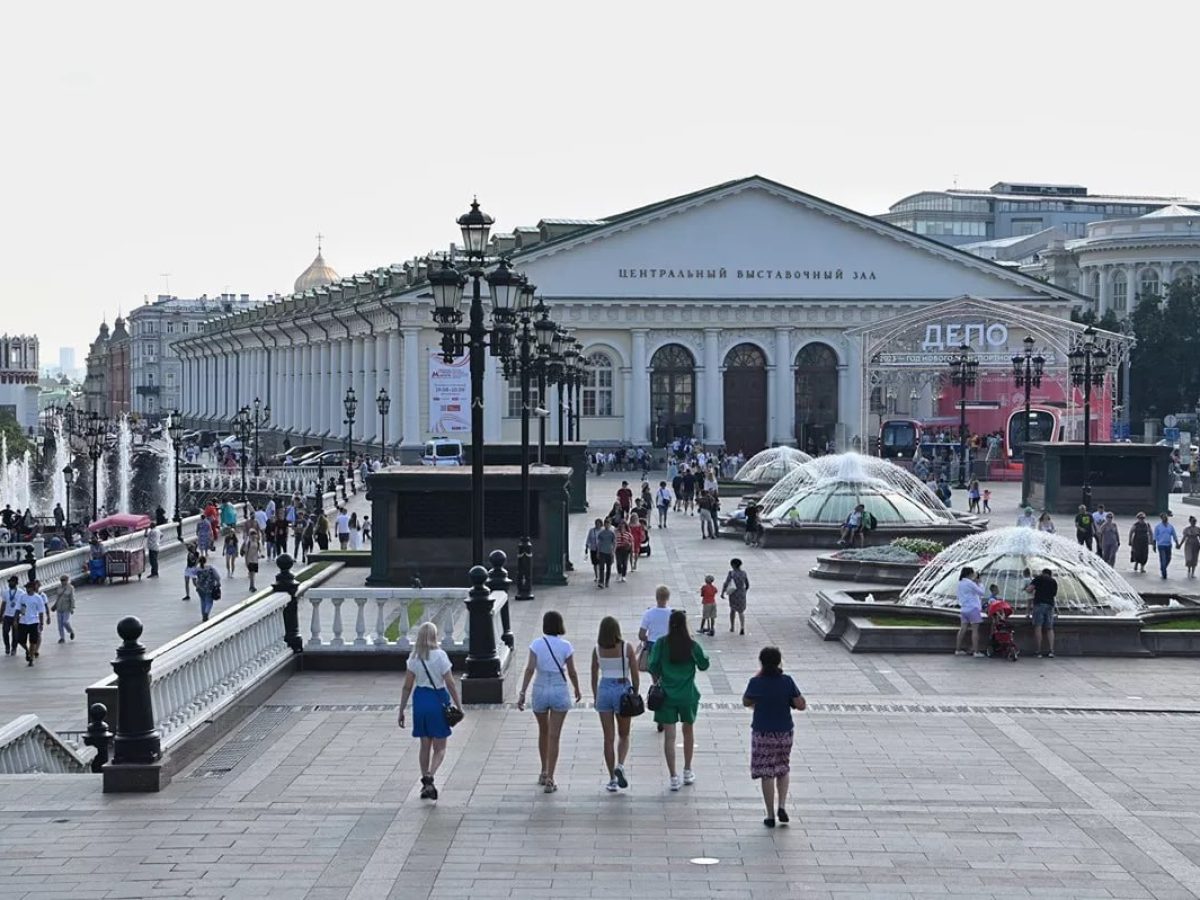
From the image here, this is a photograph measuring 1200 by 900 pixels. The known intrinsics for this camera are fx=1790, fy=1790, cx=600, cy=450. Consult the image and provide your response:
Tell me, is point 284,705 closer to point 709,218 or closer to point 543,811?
point 543,811

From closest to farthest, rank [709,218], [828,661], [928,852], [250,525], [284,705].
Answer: [928,852] → [284,705] → [828,661] → [250,525] → [709,218]

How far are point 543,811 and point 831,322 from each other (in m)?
69.3

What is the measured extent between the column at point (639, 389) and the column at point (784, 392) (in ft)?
19.6

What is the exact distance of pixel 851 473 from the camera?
43.9 meters

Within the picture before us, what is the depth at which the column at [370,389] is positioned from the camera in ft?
276

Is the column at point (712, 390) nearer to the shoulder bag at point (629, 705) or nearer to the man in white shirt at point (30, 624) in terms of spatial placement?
the man in white shirt at point (30, 624)

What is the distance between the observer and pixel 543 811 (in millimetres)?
13109

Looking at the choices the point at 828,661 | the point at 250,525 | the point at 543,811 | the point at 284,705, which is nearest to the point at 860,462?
the point at 250,525

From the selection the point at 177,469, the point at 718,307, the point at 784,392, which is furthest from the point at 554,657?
the point at 784,392

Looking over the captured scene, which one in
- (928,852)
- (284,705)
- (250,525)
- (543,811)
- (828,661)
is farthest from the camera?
(250,525)

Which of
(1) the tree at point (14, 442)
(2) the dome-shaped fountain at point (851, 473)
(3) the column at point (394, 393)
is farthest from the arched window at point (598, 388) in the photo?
(1) the tree at point (14, 442)

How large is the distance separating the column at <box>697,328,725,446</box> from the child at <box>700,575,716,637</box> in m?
55.6

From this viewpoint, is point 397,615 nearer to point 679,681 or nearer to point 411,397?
point 679,681

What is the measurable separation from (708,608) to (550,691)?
423 inches
